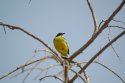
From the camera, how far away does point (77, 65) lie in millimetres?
2270

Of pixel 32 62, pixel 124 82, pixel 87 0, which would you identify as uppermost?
pixel 87 0

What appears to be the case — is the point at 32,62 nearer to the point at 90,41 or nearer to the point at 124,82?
the point at 90,41

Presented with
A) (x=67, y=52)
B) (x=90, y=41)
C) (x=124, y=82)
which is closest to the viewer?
(x=124, y=82)

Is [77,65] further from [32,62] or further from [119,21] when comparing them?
[119,21]

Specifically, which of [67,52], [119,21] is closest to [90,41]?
[119,21]

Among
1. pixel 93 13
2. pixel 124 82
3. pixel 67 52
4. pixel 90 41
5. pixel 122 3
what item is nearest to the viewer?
pixel 122 3

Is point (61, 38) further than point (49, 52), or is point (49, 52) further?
point (61, 38)

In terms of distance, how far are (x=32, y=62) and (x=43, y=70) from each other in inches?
10.9

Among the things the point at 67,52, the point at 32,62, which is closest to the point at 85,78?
the point at 32,62

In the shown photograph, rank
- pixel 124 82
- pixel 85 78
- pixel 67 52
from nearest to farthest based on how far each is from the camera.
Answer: pixel 124 82
pixel 85 78
pixel 67 52

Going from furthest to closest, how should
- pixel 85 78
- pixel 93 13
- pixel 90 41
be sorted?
pixel 93 13 < pixel 85 78 < pixel 90 41

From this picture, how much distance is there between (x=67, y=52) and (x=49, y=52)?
4.16 m

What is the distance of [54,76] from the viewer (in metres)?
2.30

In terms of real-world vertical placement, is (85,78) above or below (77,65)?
below
